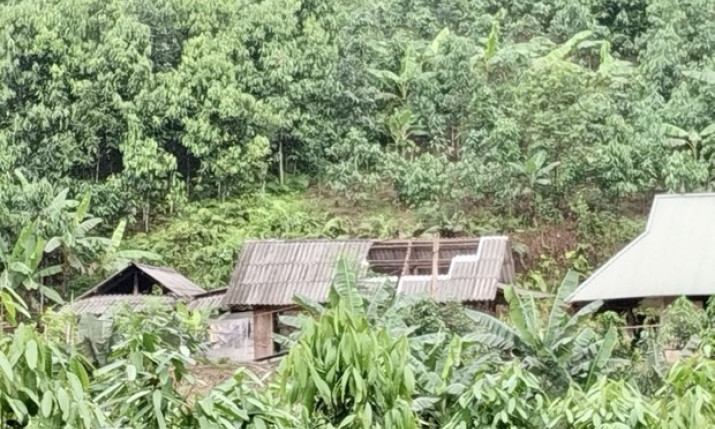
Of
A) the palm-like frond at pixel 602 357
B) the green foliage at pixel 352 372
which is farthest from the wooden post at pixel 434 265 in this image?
the green foliage at pixel 352 372

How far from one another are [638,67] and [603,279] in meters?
9.98

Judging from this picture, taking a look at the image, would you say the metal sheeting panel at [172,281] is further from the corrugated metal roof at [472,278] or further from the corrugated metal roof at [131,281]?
the corrugated metal roof at [472,278]

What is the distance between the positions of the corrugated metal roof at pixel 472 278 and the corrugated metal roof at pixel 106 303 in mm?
3936

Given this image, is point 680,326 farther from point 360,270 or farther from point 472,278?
point 360,270

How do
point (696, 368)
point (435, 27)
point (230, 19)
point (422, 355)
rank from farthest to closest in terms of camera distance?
point (435, 27) < point (230, 19) < point (422, 355) < point (696, 368)

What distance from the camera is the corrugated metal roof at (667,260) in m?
17.2

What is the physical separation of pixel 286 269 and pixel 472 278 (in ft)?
9.91

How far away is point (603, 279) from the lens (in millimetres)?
17859

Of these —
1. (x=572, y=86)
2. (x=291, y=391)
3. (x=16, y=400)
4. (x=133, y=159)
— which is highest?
(x=16, y=400)

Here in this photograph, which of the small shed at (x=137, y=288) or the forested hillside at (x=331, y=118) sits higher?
the forested hillside at (x=331, y=118)

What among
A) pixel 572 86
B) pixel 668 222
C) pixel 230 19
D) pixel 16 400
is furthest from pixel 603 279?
pixel 16 400

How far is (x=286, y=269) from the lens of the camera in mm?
19250

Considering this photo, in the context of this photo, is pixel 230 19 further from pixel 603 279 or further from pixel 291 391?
pixel 291 391

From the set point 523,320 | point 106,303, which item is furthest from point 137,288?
point 523,320
